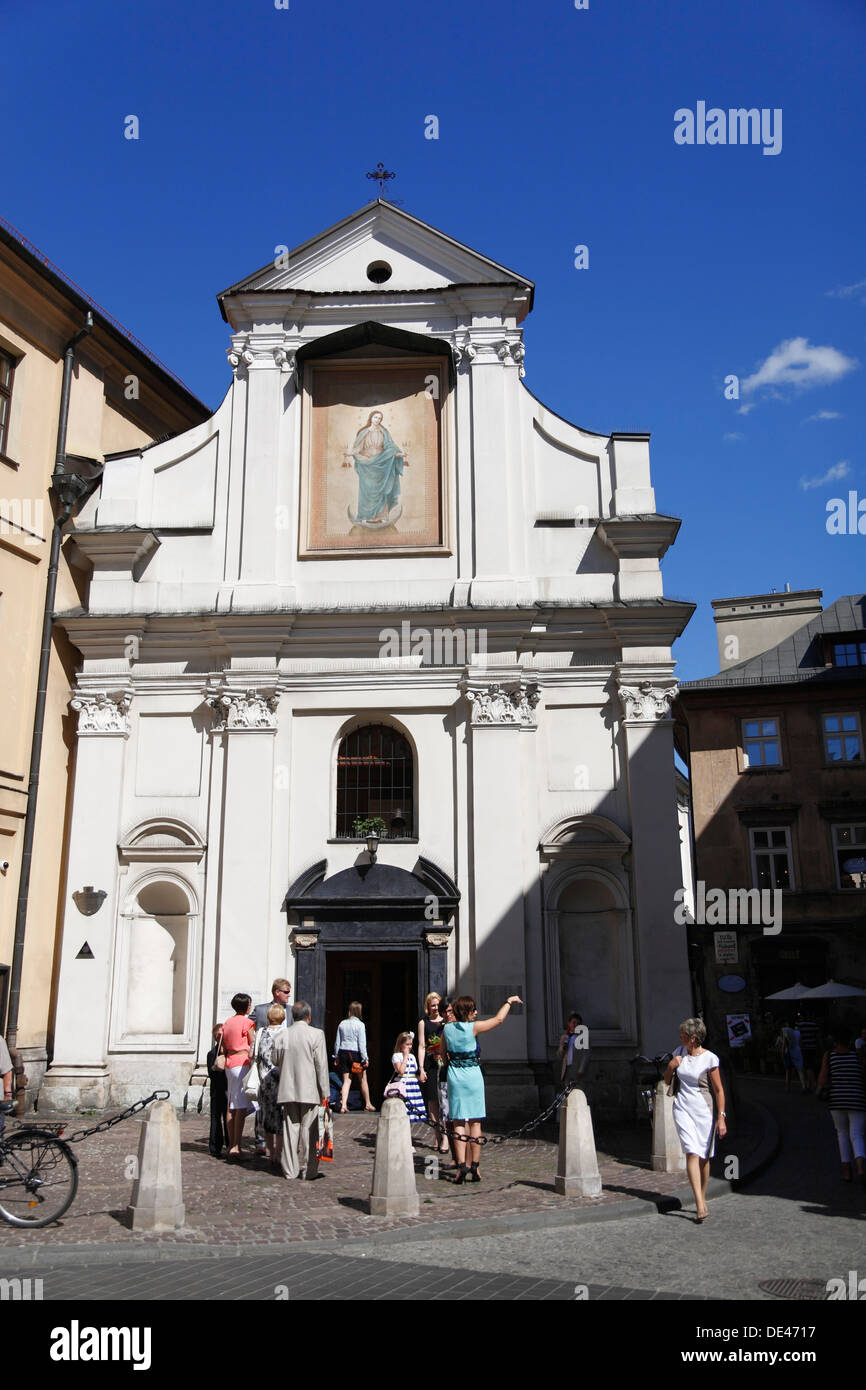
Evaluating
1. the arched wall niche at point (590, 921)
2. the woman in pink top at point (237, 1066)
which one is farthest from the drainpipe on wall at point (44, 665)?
the arched wall niche at point (590, 921)

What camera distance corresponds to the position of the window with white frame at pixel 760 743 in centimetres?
A: 3431

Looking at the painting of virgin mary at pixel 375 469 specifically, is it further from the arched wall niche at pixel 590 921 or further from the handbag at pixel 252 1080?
the handbag at pixel 252 1080

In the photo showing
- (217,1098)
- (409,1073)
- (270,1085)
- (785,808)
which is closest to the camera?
(270,1085)

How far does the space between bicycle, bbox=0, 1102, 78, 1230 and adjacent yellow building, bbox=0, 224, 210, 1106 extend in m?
7.87

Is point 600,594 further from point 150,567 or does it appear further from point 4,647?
point 4,647

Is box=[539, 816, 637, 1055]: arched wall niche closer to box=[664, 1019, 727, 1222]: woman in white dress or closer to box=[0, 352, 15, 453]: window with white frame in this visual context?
box=[664, 1019, 727, 1222]: woman in white dress

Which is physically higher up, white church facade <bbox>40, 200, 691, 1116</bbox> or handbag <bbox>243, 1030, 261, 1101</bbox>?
white church facade <bbox>40, 200, 691, 1116</bbox>

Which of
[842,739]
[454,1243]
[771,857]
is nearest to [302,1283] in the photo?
[454,1243]

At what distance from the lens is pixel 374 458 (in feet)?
66.4

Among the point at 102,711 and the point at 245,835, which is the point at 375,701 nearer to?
the point at 245,835

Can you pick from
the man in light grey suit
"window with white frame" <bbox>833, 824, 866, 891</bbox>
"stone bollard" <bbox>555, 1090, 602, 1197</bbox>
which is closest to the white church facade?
the man in light grey suit

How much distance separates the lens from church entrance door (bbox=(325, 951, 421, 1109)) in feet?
59.5

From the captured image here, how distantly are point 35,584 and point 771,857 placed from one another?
23.2 metres
